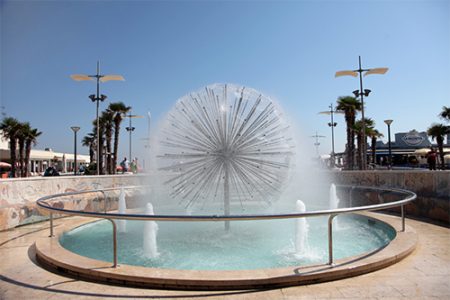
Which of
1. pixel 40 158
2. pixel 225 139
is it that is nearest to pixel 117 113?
pixel 40 158

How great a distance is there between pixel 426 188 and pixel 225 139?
6307 millimetres

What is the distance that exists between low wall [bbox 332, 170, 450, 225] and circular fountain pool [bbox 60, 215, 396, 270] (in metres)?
1.89

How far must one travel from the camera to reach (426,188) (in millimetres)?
8977

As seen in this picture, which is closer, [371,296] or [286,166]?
[371,296]

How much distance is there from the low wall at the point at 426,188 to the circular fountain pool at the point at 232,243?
189 cm

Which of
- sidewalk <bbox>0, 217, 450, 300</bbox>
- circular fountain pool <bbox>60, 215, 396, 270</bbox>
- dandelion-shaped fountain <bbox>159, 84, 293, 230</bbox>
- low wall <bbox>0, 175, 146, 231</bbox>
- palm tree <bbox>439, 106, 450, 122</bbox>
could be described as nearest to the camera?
sidewalk <bbox>0, 217, 450, 300</bbox>

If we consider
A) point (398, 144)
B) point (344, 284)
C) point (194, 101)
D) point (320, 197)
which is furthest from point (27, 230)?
point (398, 144)

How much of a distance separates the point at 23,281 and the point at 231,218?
2967 mm

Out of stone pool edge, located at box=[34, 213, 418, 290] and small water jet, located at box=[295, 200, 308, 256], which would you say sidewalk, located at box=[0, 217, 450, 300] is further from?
small water jet, located at box=[295, 200, 308, 256]

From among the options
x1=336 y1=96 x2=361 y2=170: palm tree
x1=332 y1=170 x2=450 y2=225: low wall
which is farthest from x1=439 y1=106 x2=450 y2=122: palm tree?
x1=332 y1=170 x2=450 y2=225: low wall

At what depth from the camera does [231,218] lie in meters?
3.87

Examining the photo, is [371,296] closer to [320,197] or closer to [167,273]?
→ [167,273]

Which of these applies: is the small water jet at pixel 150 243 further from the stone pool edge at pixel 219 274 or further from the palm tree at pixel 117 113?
the palm tree at pixel 117 113

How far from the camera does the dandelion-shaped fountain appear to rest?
6844mm
